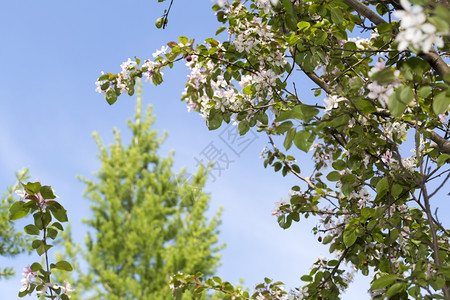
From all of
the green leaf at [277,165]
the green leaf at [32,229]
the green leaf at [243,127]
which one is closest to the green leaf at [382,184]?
the green leaf at [243,127]

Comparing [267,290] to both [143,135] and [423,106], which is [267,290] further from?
[143,135]

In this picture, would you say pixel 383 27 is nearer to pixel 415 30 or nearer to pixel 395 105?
pixel 395 105

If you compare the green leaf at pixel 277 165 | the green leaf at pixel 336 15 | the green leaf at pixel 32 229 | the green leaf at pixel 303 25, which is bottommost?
the green leaf at pixel 32 229

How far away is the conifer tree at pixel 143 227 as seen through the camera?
10.8 meters

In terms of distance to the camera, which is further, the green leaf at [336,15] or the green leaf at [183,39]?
the green leaf at [183,39]

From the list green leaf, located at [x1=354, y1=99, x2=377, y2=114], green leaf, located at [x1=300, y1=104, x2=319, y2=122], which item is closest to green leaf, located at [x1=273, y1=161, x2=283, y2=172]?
green leaf, located at [x1=354, y1=99, x2=377, y2=114]

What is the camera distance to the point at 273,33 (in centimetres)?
341

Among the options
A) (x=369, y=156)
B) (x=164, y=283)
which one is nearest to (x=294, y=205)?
(x=369, y=156)

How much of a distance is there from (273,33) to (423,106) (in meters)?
1.18

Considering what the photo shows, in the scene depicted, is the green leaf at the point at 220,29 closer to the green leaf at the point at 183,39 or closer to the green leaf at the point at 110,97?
the green leaf at the point at 183,39

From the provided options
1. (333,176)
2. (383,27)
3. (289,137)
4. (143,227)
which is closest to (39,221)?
(289,137)

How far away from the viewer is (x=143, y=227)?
1095 centimetres

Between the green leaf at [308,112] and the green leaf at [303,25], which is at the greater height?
the green leaf at [303,25]

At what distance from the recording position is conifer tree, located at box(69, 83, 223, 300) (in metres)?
10.8
